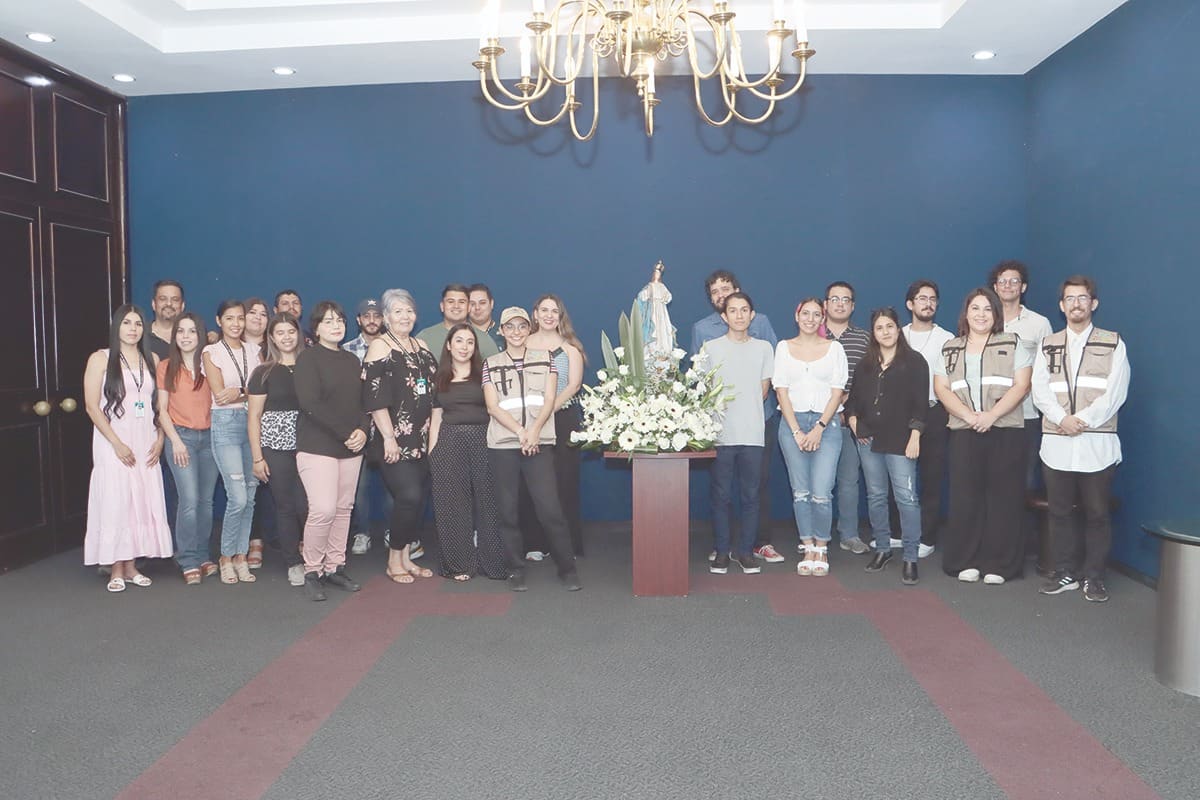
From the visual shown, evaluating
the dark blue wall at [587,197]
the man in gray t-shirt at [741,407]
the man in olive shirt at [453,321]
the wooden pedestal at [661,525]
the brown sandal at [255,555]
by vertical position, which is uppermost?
the dark blue wall at [587,197]

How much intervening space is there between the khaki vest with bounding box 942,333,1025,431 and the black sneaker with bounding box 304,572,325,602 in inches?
143

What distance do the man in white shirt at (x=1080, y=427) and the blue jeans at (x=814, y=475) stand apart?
1114 mm

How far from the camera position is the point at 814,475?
5.30 meters

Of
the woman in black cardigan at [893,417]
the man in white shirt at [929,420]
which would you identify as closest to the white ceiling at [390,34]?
Answer: the man in white shirt at [929,420]

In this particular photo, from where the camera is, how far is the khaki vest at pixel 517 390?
496cm

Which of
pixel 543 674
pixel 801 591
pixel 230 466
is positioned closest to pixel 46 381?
pixel 230 466

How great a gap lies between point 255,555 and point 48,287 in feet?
7.73

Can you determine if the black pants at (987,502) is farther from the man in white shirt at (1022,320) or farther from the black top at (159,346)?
the black top at (159,346)

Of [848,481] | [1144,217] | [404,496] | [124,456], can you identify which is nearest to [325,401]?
[404,496]

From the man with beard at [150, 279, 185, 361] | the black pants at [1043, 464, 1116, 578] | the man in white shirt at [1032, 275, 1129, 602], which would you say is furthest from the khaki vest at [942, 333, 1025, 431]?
the man with beard at [150, 279, 185, 361]

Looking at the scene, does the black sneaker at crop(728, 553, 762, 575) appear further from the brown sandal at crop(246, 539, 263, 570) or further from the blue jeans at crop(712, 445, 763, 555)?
the brown sandal at crop(246, 539, 263, 570)

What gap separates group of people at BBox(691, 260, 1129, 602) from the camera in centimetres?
468

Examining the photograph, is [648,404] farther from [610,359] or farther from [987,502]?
[987,502]

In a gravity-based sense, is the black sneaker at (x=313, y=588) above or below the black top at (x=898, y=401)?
below
